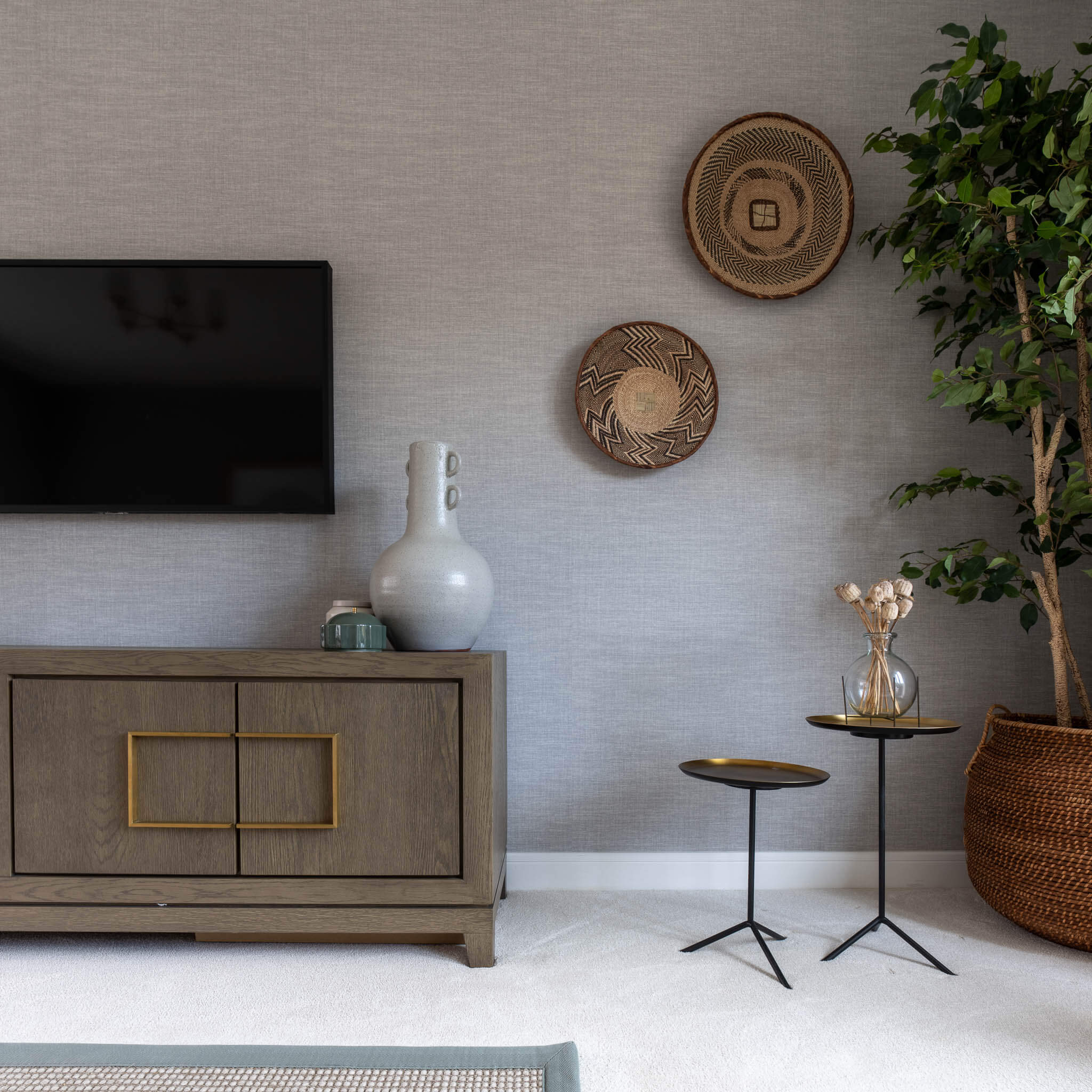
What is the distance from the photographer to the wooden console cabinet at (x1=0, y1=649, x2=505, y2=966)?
1.75 metres

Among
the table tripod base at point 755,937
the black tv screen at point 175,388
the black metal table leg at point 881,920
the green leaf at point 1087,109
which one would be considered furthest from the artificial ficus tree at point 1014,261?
the black tv screen at point 175,388

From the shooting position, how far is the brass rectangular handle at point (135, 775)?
1753 millimetres

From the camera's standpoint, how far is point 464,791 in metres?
1.75

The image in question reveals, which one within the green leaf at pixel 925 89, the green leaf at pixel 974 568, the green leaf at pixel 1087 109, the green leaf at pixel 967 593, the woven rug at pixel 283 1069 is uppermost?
the green leaf at pixel 925 89

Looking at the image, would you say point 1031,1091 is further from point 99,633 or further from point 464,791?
point 99,633

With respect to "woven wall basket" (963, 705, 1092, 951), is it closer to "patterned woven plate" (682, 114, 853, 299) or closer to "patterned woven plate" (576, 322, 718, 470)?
"patterned woven plate" (576, 322, 718, 470)

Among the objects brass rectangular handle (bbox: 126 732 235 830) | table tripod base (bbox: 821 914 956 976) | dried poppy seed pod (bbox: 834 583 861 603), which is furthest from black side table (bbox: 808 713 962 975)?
brass rectangular handle (bbox: 126 732 235 830)

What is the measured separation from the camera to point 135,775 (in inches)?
69.6

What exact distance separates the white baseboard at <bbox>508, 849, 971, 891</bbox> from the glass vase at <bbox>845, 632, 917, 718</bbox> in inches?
22.7

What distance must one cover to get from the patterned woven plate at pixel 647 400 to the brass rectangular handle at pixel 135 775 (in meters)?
1.14

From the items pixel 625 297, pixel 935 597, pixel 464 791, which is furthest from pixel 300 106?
pixel 935 597

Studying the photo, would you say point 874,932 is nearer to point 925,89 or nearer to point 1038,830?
point 1038,830

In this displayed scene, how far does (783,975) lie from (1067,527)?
3.90 ft

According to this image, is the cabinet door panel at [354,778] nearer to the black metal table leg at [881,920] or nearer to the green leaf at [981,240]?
the black metal table leg at [881,920]
